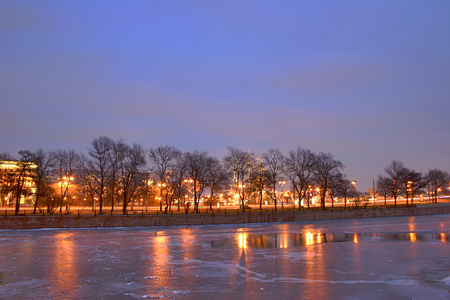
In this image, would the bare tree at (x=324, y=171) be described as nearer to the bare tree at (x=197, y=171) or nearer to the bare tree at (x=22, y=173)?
the bare tree at (x=197, y=171)

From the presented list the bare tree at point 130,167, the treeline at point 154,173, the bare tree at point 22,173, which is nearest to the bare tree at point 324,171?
the treeline at point 154,173

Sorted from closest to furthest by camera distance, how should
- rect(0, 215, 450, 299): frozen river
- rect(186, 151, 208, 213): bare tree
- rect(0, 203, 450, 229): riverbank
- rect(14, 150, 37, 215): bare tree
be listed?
rect(0, 215, 450, 299): frozen river, rect(0, 203, 450, 229): riverbank, rect(14, 150, 37, 215): bare tree, rect(186, 151, 208, 213): bare tree

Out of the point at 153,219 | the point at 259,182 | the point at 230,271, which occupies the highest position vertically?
the point at 259,182

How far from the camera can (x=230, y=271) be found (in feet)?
52.7

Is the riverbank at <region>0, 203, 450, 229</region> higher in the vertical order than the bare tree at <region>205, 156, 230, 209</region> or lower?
lower

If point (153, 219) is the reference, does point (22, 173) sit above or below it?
above

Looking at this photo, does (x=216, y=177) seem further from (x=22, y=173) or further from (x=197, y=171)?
(x=22, y=173)

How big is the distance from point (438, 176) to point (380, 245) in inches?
3786

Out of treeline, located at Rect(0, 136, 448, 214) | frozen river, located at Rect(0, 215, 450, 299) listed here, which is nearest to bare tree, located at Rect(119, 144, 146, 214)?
treeline, located at Rect(0, 136, 448, 214)

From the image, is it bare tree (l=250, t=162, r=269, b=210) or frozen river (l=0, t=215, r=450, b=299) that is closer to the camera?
frozen river (l=0, t=215, r=450, b=299)

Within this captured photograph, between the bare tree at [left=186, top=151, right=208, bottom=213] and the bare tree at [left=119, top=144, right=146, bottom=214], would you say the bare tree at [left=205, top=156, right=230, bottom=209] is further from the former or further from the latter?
the bare tree at [left=119, top=144, right=146, bottom=214]

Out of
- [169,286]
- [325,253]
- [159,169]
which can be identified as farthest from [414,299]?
[159,169]

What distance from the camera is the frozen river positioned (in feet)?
40.2

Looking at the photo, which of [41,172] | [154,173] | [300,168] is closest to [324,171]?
[300,168]
